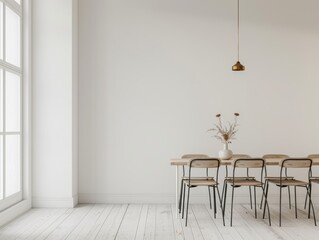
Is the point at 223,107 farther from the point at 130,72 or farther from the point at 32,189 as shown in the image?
the point at 32,189

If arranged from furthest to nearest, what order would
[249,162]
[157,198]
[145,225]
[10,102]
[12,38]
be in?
[157,198] → [12,38] → [10,102] → [249,162] → [145,225]

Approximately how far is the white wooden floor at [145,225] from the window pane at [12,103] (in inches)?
51.1

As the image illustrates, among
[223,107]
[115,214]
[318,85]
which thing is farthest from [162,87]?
[318,85]

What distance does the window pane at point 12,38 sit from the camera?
5.32 metres

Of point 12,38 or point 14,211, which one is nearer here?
point 14,211

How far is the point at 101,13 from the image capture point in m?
6.36

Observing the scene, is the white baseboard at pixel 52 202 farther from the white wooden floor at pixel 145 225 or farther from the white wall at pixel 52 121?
the white wooden floor at pixel 145 225

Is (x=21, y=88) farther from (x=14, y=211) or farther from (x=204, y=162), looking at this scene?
(x=204, y=162)

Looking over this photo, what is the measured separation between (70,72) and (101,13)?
3.87ft

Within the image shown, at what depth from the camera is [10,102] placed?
5.40 meters

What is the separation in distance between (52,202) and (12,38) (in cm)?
254

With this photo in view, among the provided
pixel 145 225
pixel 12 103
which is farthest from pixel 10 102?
pixel 145 225

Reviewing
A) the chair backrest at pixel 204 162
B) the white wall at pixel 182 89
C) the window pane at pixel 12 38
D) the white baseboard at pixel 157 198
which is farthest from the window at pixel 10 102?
the chair backrest at pixel 204 162

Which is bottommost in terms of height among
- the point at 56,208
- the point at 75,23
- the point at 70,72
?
the point at 56,208
